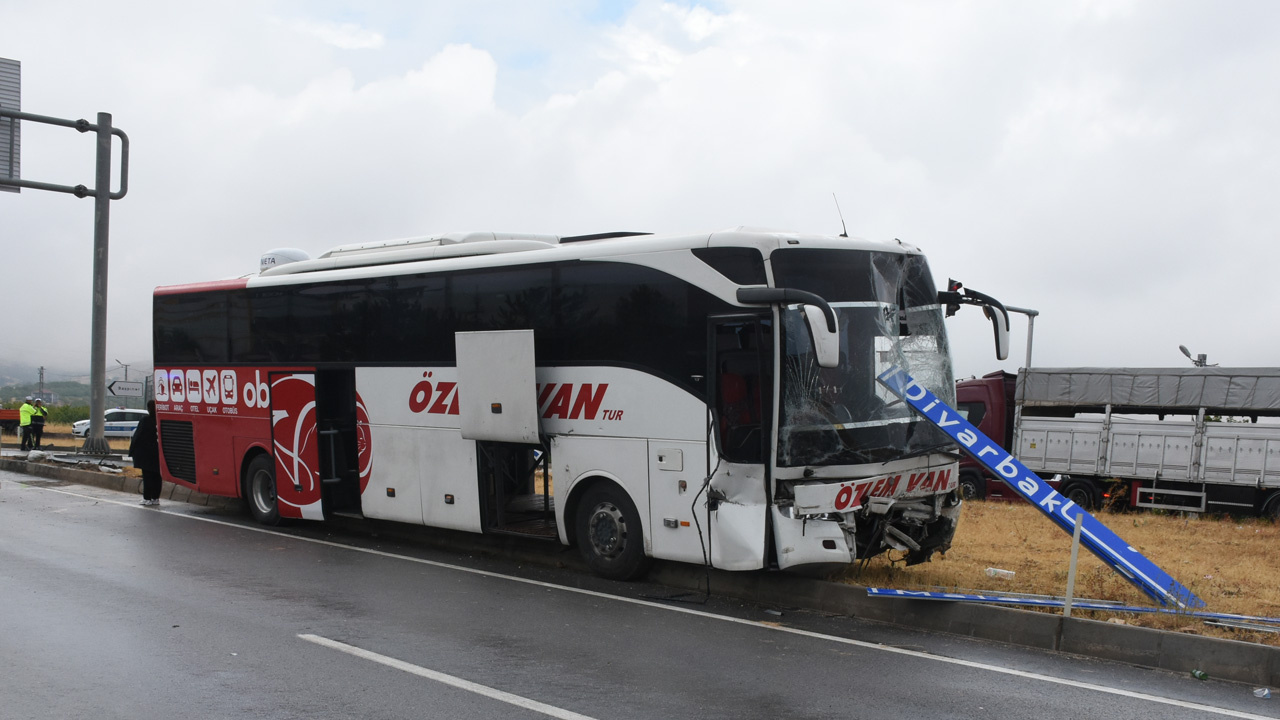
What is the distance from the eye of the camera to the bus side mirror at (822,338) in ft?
26.7

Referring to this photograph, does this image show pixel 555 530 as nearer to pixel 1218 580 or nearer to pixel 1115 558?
pixel 1115 558

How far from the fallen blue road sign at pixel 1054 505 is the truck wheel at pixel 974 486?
13410 millimetres

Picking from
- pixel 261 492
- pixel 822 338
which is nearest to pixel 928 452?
pixel 822 338

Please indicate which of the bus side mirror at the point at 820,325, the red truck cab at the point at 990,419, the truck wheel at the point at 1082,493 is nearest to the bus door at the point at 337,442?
the bus side mirror at the point at 820,325

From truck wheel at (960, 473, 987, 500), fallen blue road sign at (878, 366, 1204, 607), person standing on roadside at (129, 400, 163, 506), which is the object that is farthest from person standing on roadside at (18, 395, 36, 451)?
fallen blue road sign at (878, 366, 1204, 607)

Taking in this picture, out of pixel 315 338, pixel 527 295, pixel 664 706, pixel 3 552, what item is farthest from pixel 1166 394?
pixel 3 552

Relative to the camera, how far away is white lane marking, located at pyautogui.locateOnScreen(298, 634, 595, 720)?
6.10 metres

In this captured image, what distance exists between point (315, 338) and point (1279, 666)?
10953mm

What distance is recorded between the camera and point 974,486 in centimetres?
2186

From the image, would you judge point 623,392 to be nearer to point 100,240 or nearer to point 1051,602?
point 1051,602

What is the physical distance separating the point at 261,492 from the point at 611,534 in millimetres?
6822

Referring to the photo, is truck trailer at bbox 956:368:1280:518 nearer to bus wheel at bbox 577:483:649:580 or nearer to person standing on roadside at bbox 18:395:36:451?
bus wheel at bbox 577:483:649:580

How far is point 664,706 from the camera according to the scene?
6270 millimetres

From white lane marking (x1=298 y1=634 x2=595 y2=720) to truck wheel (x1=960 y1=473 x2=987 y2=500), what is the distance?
657 inches
